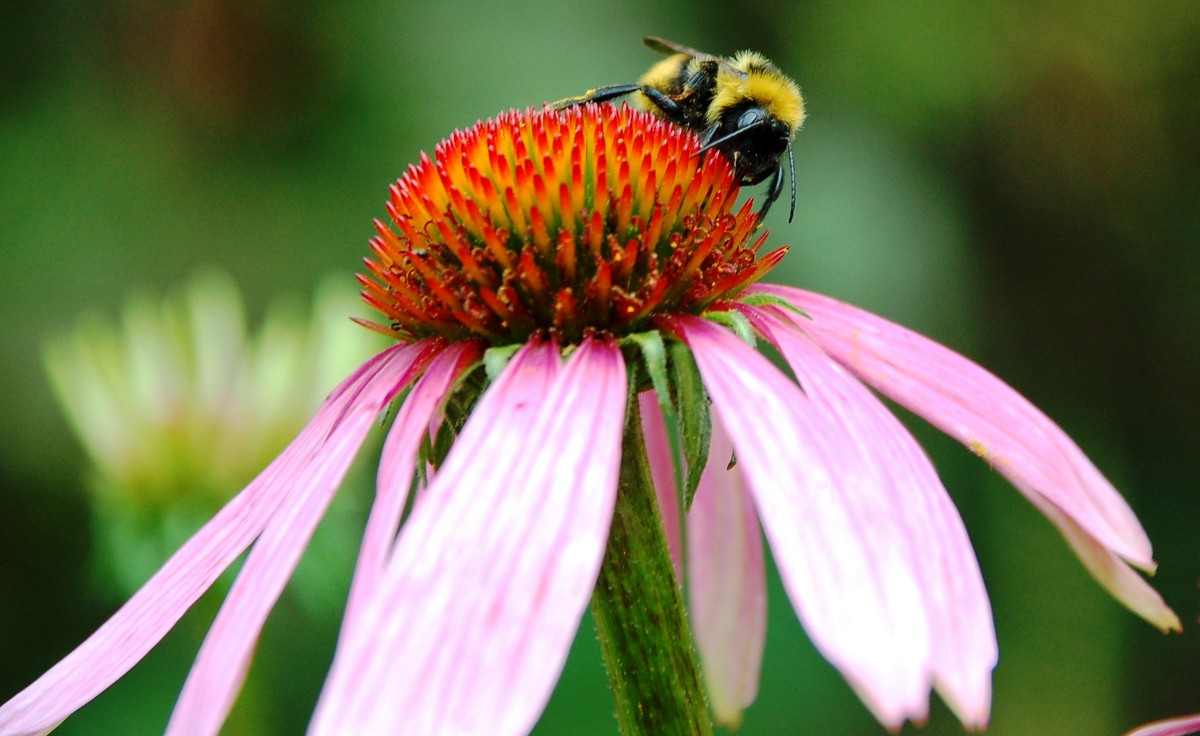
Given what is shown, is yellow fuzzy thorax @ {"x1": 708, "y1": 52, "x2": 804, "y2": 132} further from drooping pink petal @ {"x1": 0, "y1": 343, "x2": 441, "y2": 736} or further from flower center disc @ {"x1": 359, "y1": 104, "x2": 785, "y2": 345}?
drooping pink petal @ {"x1": 0, "y1": 343, "x2": 441, "y2": 736}

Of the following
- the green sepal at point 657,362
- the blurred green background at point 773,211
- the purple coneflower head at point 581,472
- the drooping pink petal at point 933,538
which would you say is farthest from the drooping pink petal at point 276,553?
the blurred green background at point 773,211

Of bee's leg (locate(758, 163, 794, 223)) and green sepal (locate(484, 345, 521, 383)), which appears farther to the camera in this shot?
bee's leg (locate(758, 163, 794, 223))

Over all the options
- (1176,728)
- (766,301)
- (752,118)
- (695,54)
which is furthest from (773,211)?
(1176,728)

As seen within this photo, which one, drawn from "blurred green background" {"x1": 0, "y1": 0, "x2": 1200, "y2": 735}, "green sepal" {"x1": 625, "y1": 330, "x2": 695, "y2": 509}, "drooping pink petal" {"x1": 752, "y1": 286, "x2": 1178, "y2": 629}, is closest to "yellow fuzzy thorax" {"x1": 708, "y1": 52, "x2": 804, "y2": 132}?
"drooping pink petal" {"x1": 752, "y1": 286, "x2": 1178, "y2": 629}

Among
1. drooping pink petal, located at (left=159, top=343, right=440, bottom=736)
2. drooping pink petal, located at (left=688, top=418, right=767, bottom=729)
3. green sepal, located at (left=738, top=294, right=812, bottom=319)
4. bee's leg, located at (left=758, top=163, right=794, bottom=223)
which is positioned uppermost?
bee's leg, located at (left=758, top=163, right=794, bottom=223)

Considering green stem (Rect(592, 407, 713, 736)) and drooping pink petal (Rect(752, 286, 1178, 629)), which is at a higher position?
drooping pink petal (Rect(752, 286, 1178, 629))

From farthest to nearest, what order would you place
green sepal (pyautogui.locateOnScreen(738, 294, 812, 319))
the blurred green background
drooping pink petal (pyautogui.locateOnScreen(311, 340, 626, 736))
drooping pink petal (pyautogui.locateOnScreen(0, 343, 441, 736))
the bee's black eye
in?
the blurred green background < the bee's black eye < green sepal (pyautogui.locateOnScreen(738, 294, 812, 319)) < drooping pink petal (pyautogui.locateOnScreen(0, 343, 441, 736)) < drooping pink petal (pyautogui.locateOnScreen(311, 340, 626, 736))

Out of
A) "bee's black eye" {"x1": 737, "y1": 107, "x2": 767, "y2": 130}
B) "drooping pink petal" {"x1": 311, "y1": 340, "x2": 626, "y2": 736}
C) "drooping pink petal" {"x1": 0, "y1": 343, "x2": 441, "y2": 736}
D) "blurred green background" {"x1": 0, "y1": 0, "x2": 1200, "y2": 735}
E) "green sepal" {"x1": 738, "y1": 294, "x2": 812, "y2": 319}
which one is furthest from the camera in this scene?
"blurred green background" {"x1": 0, "y1": 0, "x2": 1200, "y2": 735}
